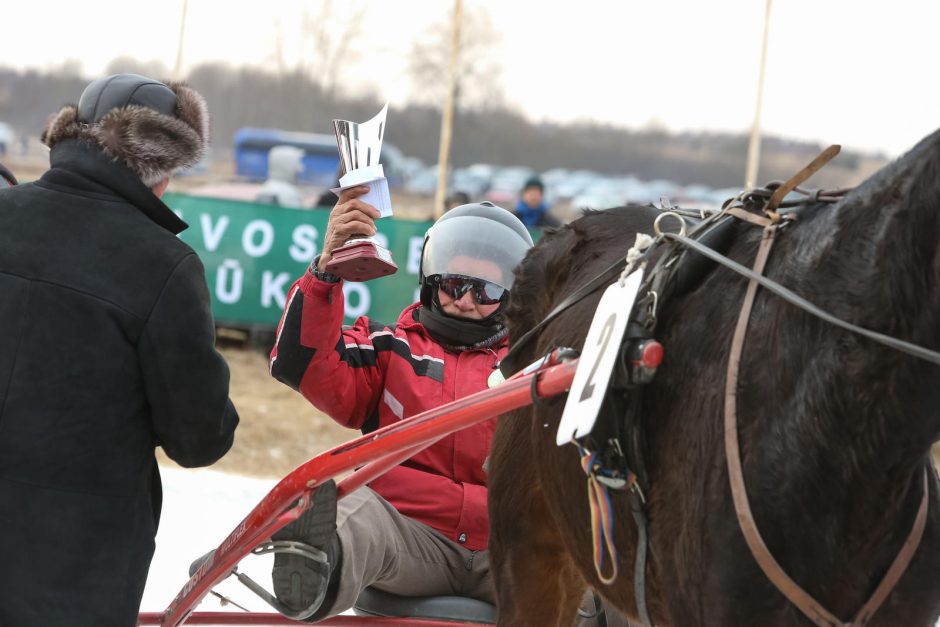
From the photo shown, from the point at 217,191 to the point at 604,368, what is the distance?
7773mm

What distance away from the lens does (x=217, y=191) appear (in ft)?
30.5

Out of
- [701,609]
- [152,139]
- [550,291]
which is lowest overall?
[701,609]

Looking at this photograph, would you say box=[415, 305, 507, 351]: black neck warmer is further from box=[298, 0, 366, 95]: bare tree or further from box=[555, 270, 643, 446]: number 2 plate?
box=[298, 0, 366, 95]: bare tree

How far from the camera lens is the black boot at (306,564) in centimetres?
251

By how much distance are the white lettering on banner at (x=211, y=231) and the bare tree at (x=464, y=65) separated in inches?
84.2

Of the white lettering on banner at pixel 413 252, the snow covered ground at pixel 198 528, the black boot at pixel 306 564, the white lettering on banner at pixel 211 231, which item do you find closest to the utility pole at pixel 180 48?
the white lettering on banner at pixel 211 231

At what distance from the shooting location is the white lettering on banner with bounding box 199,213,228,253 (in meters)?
8.23

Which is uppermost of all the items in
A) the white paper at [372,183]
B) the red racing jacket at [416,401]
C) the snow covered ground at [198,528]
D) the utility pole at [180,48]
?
the utility pole at [180,48]

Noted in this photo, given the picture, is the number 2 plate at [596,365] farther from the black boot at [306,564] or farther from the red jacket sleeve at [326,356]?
the red jacket sleeve at [326,356]

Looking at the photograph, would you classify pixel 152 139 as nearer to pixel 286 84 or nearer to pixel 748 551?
→ pixel 748 551

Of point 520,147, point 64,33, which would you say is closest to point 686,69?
point 520,147

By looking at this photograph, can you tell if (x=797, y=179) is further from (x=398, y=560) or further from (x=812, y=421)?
(x=398, y=560)

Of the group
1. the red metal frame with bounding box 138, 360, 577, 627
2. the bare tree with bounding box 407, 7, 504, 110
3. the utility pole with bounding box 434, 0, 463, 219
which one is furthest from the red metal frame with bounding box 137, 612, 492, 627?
the bare tree with bounding box 407, 7, 504, 110

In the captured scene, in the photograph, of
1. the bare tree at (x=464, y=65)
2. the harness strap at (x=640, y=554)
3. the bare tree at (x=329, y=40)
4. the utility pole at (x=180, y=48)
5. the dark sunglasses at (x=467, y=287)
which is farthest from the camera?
the bare tree at (x=329, y=40)
